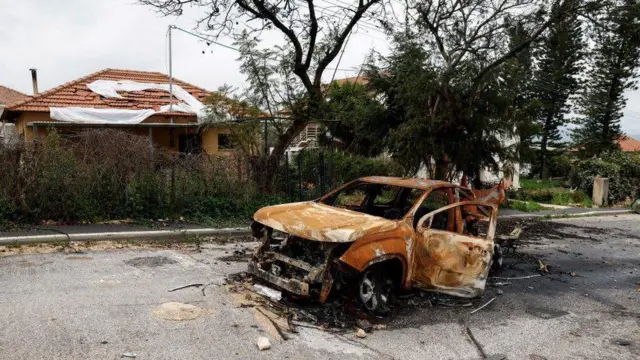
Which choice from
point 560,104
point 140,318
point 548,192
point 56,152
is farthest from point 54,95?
point 560,104

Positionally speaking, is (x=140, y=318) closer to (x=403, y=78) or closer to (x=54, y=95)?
(x=403, y=78)

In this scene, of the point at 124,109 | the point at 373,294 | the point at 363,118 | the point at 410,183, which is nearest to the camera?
the point at 373,294

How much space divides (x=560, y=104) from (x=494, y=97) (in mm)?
29631

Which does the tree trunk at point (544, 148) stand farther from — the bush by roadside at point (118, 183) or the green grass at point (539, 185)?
the bush by roadside at point (118, 183)

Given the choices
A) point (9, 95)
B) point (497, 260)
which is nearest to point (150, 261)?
point (497, 260)

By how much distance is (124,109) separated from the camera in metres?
18.5

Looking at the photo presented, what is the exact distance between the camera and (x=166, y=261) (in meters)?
7.81

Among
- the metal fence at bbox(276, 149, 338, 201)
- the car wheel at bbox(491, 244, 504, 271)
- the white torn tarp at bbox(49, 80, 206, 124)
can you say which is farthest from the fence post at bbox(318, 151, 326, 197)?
the car wheel at bbox(491, 244, 504, 271)

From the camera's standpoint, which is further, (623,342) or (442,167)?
(442,167)

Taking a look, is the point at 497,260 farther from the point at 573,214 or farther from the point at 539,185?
the point at 539,185

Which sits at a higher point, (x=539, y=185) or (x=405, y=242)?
(x=405, y=242)

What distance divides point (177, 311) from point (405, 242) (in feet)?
8.99

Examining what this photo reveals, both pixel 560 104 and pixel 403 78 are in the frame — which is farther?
pixel 560 104

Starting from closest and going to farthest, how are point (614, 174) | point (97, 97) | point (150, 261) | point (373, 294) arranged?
point (373, 294) < point (150, 261) < point (97, 97) < point (614, 174)
